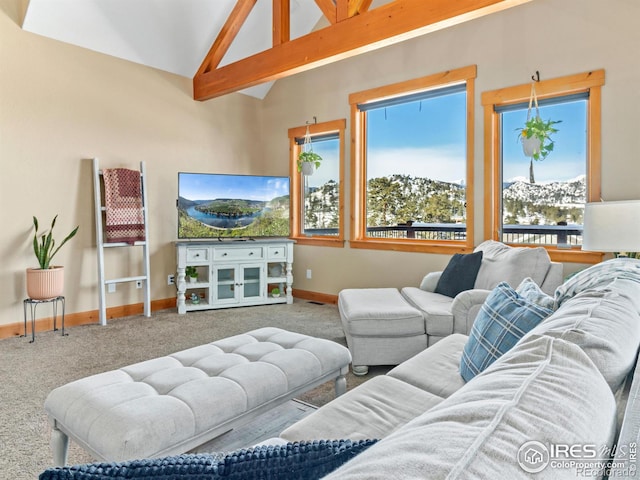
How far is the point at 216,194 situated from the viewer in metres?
Answer: 4.95

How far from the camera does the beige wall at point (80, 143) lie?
3783mm

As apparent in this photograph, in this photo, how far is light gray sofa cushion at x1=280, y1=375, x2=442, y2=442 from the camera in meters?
1.17

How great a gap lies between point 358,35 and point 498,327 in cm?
283

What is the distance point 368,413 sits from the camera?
4.21 ft

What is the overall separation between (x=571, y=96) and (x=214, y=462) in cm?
401

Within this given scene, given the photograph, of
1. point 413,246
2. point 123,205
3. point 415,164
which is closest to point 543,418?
point 413,246

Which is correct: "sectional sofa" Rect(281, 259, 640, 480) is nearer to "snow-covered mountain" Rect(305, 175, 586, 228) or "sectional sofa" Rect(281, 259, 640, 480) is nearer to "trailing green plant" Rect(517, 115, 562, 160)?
"trailing green plant" Rect(517, 115, 562, 160)

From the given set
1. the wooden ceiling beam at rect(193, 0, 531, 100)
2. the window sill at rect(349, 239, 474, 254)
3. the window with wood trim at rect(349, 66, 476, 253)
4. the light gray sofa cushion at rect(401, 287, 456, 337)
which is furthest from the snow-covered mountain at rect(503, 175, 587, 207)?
the wooden ceiling beam at rect(193, 0, 531, 100)

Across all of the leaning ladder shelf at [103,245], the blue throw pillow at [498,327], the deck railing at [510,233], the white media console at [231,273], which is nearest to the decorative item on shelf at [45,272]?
the leaning ladder shelf at [103,245]

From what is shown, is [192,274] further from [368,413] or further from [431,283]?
[368,413]

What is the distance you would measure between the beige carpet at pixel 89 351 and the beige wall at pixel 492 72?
28.6 inches

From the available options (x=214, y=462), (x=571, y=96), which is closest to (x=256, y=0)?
(x=571, y=96)

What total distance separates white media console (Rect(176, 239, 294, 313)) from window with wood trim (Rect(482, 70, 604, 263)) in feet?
8.35

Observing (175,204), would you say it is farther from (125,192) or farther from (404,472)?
(404,472)
